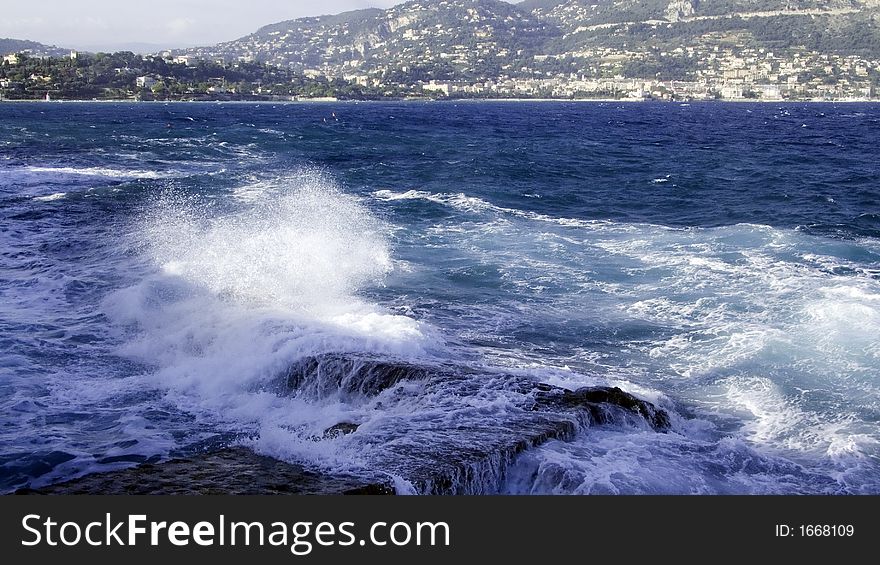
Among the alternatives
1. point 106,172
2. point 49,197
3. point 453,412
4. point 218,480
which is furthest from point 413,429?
point 106,172

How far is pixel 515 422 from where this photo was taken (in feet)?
32.6

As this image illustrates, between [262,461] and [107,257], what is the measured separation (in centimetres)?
1305

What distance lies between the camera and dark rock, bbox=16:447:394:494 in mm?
8188

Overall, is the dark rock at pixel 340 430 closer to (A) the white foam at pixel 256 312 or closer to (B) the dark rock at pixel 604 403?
(A) the white foam at pixel 256 312

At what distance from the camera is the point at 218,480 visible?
336 inches

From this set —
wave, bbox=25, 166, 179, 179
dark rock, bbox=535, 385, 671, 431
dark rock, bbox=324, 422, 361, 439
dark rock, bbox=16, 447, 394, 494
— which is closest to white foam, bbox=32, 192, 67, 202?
wave, bbox=25, 166, 179, 179

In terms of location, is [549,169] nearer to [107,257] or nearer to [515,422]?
[107,257]

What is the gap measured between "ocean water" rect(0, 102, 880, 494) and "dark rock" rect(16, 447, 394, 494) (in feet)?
1.06

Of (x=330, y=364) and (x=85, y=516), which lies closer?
(x=85, y=516)

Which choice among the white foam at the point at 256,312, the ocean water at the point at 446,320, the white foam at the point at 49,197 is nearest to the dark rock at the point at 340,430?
the ocean water at the point at 446,320

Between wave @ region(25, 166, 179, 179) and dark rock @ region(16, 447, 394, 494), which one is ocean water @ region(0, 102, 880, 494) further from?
wave @ region(25, 166, 179, 179)

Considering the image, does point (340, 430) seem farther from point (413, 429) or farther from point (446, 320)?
point (446, 320)

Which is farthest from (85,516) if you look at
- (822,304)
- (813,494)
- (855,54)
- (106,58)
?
(855,54)

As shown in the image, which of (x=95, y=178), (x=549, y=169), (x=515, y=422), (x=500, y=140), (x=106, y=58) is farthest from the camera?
(x=106, y=58)
